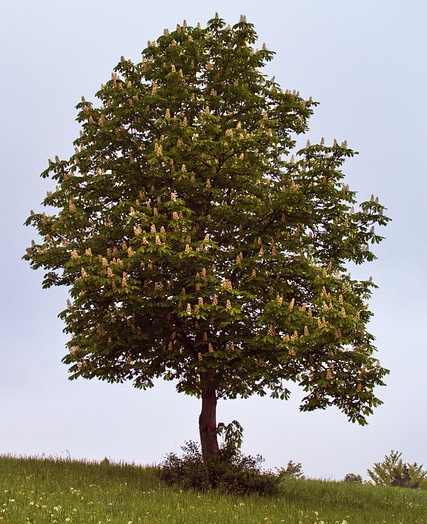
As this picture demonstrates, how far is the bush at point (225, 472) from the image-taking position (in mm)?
23125

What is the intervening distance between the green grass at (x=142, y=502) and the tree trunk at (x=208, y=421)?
219cm

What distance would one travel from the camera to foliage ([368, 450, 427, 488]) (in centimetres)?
4144

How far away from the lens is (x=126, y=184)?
1021 inches

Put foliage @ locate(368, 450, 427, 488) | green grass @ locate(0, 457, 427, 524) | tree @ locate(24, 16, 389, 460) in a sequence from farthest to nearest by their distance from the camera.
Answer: foliage @ locate(368, 450, 427, 488) → tree @ locate(24, 16, 389, 460) → green grass @ locate(0, 457, 427, 524)

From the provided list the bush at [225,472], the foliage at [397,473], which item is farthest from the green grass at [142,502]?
the foliage at [397,473]

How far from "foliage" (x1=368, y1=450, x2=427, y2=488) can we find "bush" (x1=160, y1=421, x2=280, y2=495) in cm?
1990

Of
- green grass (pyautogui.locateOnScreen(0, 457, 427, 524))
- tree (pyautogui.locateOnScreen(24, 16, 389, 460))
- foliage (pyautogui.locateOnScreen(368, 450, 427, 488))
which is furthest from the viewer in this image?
foliage (pyautogui.locateOnScreen(368, 450, 427, 488))

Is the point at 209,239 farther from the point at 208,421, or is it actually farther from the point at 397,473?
the point at 397,473

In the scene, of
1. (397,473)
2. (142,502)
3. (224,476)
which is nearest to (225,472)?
(224,476)

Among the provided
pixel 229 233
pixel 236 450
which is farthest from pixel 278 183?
pixel 236 450

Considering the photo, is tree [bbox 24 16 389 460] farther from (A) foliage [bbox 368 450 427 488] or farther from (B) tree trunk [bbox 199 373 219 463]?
(A) foliage [bbox 368 450 427 488]

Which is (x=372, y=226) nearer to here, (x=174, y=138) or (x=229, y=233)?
(x=229, y=233)

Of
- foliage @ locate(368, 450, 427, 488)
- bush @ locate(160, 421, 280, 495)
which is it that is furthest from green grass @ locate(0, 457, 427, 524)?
foliage @ locate(368, 450, 427, 488)

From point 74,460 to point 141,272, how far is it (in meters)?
11.5
